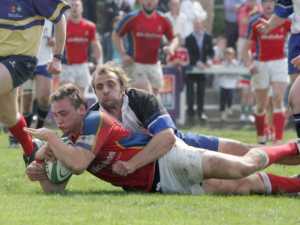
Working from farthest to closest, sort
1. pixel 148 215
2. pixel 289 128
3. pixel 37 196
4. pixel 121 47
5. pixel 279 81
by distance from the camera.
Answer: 1. pixel 289 128
2. pixel 121 47
3. pixel 279 81
4. pixel 37 196
5. pixel 148 215

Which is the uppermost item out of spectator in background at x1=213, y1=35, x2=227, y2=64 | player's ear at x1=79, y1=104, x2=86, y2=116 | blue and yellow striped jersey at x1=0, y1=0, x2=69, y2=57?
blue and yellow striped jersey at x1=0, y1=0, x2=69, y2=57

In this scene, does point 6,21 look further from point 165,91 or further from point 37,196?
point 165,91

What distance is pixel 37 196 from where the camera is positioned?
8352mm

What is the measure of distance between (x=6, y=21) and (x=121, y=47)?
23.7ft

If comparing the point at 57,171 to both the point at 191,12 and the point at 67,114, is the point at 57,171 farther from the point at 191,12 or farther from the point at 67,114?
the point at 191,12

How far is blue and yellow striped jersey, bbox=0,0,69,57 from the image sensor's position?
985 cm

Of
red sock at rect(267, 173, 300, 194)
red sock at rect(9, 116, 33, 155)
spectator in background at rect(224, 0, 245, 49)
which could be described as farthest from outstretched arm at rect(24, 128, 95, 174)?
spectator in background at rect(224, 0, 245, 49)

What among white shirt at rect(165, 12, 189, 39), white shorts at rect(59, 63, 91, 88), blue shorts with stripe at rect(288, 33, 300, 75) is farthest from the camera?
white shirt at rect(165, 12, 189, 39)

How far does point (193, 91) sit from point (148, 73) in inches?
138

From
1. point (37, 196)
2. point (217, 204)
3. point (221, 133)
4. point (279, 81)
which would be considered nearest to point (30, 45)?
point (37, 196)

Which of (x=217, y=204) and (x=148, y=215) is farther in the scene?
(x=217, y=204)

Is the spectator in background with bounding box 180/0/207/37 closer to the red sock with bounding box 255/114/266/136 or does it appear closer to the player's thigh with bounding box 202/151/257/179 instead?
the red sock with bounding box 255/114/266/136

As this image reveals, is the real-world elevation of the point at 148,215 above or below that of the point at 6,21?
below

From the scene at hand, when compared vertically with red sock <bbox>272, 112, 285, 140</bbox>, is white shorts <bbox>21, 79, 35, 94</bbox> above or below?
above
